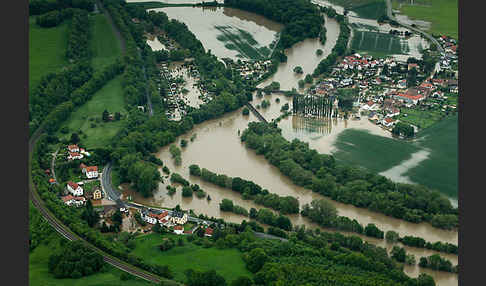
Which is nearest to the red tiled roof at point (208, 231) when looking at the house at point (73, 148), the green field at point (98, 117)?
the house at point (73, 148)

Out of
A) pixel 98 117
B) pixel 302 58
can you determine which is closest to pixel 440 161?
pixel 302 58

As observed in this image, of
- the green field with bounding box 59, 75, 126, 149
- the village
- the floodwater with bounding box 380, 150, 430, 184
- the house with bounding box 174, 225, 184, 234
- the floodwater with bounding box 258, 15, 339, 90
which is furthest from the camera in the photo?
the floodwater with bounding box 258, 15, 339, 90

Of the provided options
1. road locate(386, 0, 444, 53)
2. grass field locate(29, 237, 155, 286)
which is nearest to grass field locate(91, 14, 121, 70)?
road locate(386, 0, 444, 53)

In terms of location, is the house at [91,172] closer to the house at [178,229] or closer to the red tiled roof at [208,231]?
the house at [178,229]

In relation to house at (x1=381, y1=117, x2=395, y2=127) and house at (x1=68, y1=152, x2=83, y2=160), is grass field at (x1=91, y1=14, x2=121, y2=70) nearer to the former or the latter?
house at (x1=68, y1=152, x2=83, y2=160)

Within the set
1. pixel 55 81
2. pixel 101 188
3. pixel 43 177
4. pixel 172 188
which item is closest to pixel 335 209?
pixel 172 188

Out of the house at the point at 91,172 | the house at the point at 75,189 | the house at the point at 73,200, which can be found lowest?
the house at the point at 73,200

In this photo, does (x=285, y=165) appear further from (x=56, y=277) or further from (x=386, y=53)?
(x=386, y=53)
